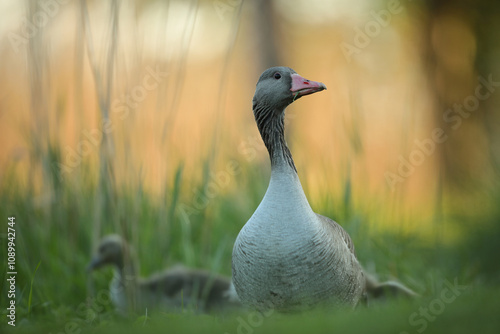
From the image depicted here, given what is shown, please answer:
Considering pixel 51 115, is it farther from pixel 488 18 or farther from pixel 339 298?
pixel 488 18

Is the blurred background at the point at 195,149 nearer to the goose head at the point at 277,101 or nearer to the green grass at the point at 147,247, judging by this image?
the green grass at the point at 147,247

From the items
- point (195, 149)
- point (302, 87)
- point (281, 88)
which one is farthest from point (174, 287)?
point (302, 87)

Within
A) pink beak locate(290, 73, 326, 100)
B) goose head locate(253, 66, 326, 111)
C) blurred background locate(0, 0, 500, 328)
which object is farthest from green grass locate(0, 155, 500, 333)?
pink beak locate(290, 73, 326, 100)

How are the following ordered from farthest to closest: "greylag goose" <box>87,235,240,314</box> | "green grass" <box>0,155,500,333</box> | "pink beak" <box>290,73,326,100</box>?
"greylag goose" <box>87,235,240,314</box>
"green grass" <box>0,155,500,333</box>
"pink beak" <box>290,73,326,100</box>

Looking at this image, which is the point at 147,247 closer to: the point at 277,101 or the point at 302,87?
the point at 277,101

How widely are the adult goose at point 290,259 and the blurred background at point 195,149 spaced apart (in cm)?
88

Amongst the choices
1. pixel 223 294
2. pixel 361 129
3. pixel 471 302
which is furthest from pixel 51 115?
pixel 471 302

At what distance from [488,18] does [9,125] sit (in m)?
5.72

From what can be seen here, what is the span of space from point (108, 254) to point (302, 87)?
2.62 m

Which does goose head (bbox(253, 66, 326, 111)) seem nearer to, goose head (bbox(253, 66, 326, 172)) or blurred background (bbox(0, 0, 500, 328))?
goose head (bbox(253, 66, 326, 172))

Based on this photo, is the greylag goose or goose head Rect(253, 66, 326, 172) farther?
the greylag goose

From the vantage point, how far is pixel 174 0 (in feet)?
13.7

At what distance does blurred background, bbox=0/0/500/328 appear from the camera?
4.06 metres

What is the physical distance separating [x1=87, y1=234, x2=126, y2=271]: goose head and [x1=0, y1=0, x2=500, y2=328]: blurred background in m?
0.24
